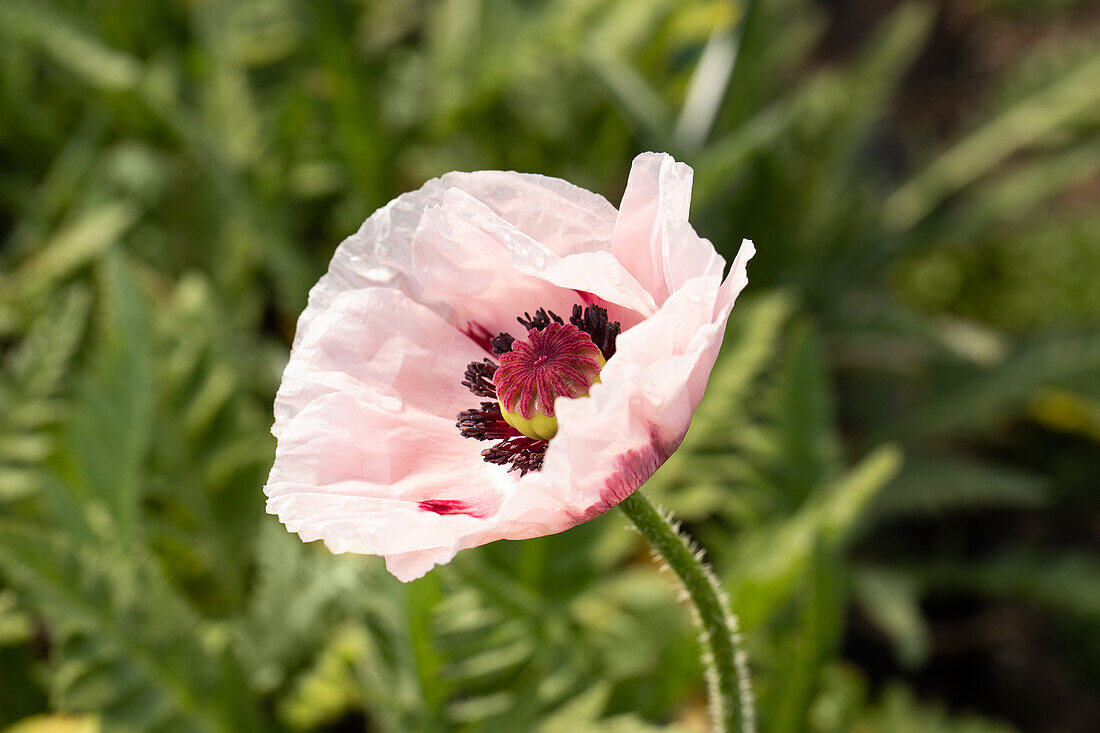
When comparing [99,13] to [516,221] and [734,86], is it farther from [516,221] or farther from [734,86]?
[516,221]

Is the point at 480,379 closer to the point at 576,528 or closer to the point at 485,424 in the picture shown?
the point at 485,424

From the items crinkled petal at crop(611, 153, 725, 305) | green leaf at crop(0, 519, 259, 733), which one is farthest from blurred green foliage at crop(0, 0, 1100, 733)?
crinkled petal at crop(611, 153, 725, 305)

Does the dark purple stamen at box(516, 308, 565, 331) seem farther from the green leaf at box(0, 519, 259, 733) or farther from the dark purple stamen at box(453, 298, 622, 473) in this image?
the green leaf at box(0, 519, 259, 733)

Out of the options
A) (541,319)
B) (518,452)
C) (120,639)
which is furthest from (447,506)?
(120,639)

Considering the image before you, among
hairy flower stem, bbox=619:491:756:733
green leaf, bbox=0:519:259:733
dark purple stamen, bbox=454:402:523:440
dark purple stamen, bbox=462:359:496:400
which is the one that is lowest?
hairy flower stem, bbox=619:491:756:733

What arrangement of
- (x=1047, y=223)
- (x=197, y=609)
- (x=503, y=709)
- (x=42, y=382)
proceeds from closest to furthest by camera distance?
(x=503, y=709), (x=42, y=382), (x=197, y=609), (x=1047, y=223)

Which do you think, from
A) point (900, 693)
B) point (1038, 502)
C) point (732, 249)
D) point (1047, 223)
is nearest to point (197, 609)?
point (900, 693)

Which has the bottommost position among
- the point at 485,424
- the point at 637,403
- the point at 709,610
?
the point at 709,610
